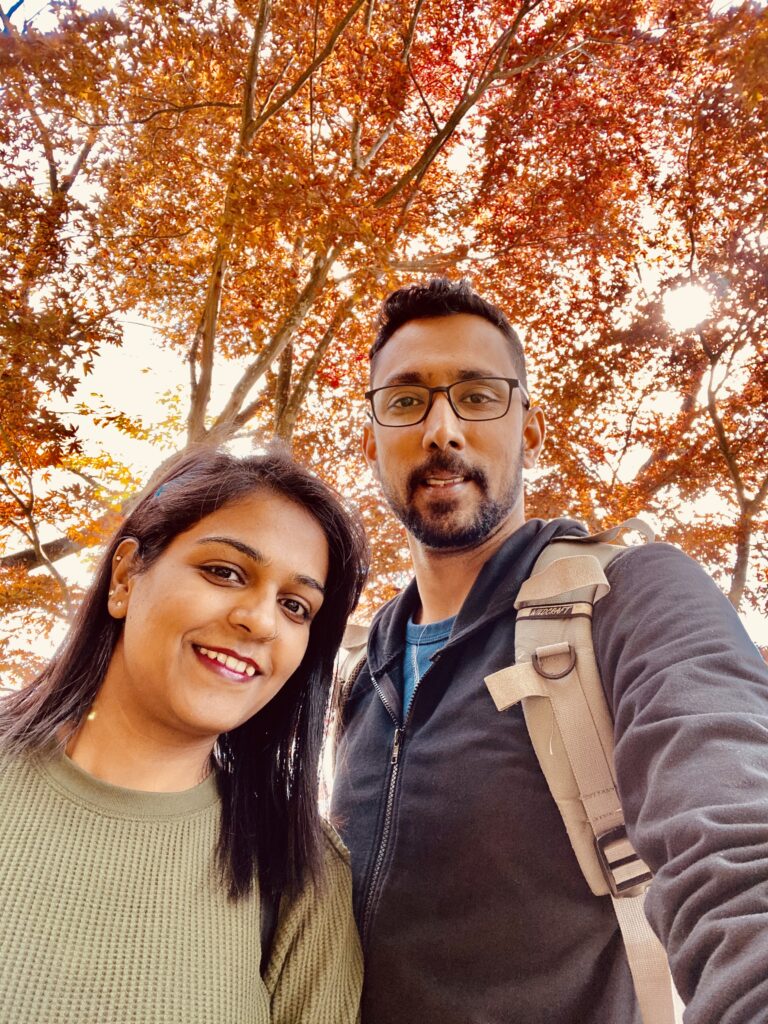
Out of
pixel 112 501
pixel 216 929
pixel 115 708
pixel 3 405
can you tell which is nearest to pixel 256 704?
pixel 115 708

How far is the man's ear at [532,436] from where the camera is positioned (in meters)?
2.61

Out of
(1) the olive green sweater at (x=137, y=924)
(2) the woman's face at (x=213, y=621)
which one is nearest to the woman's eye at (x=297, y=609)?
(2) the woman's face at (x=213, y=621)

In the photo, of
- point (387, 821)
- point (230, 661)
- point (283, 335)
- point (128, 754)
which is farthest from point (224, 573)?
point (283, 335)

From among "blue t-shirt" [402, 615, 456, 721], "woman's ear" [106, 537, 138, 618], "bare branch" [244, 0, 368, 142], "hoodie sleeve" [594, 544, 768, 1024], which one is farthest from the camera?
"bare branch" [244, 0, 368, 142]

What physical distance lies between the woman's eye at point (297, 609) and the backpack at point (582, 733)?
611 millimetres

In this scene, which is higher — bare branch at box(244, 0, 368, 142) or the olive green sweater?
bare branch at box(244, 0, 368, 142)

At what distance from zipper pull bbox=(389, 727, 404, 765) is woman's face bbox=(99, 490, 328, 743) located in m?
0.43

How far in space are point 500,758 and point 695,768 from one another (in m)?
0.65

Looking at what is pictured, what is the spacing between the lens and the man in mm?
979

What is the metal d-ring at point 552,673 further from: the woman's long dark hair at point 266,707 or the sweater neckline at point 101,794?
the sweater neckline at point 101,794

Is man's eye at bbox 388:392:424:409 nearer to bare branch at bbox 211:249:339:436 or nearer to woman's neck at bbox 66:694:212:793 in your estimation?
woman's neck at bbox 66:694:212:793

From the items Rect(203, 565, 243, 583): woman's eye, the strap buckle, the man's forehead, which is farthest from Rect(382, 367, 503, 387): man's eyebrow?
the strap buckle

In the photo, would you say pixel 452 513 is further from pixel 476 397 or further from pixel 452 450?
pixel 476 397

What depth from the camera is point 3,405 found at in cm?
462
